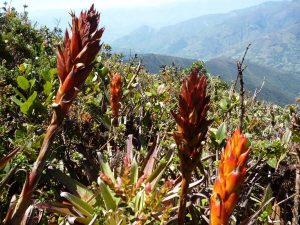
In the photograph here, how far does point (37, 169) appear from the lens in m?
1.34

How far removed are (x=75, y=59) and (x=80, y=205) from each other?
120 centimetres

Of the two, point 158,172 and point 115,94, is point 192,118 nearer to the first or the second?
point 158,172

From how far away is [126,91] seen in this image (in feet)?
14.0

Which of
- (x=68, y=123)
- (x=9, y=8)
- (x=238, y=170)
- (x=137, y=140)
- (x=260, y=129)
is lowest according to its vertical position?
(x=260, y=129)

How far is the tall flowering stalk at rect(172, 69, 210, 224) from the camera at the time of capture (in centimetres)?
159

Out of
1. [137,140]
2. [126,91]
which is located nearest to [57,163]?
[137,140]

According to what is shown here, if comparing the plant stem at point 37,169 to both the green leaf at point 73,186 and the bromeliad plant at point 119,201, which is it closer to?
the bromeliad plant at point 119,201

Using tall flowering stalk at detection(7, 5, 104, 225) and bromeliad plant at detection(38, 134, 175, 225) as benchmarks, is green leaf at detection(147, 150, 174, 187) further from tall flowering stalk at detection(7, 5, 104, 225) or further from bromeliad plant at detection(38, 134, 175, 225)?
tall flowering stalk at detection(7, 5, 104, 225)

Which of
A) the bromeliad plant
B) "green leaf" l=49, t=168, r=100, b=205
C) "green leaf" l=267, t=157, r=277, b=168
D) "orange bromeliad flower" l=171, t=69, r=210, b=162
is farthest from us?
"green leaf" l=267, t=157, r=277, b=168

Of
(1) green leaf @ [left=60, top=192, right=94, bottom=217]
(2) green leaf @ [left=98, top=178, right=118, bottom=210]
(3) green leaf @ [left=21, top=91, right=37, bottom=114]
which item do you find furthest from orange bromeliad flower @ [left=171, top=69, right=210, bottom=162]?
(3) green leaf @ [left=21, top=91, right=37, bottom=114]

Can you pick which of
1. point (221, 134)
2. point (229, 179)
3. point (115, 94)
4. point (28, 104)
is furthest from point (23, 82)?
point (229, 179)

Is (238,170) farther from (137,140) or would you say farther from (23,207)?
(137,140)

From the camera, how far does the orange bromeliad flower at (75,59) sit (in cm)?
135

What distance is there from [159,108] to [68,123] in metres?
1.21
